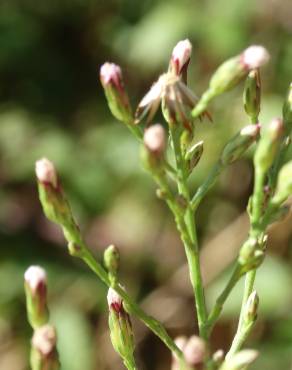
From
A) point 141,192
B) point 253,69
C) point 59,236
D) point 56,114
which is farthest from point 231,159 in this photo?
point 56,114

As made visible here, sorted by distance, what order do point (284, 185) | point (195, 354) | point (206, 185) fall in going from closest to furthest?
point (195, 354), point (284, 185), point (206, 185)

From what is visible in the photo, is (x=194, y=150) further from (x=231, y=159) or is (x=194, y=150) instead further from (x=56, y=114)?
(x=56, y=114)

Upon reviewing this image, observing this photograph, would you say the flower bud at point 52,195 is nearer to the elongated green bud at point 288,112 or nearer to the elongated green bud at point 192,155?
the elongated green bud at point 192,155

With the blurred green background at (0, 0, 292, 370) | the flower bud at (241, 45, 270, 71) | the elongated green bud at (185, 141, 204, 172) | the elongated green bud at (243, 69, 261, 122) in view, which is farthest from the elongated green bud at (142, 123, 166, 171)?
the blurred green background at (0, 0, 292, 370)

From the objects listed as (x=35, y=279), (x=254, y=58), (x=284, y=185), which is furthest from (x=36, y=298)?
(x=254, y=58)

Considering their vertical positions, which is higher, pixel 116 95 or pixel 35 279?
pixel 116 95

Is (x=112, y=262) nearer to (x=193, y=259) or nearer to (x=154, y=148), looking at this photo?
(x=193, y=259)

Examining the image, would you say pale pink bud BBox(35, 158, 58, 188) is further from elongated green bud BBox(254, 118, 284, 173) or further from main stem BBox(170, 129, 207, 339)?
elongated green bud BBox(254, 118, 284, 173)
